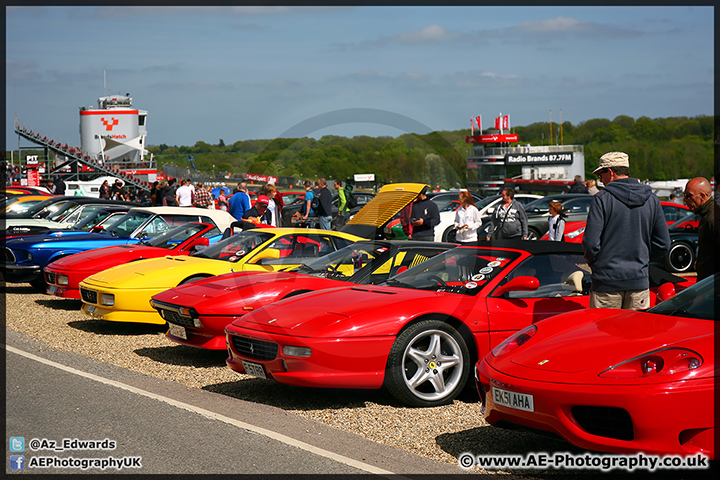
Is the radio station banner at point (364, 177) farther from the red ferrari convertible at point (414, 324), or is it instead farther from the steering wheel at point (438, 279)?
the red ferrari convertible at point (414, 324)

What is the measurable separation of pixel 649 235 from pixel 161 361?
5030 millimetres

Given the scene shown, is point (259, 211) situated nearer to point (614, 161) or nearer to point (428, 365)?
point (428, 365)

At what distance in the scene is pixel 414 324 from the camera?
5387 millimetres

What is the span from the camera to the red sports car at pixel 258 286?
6867 mm

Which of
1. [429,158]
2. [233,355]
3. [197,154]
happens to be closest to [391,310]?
[233,355]

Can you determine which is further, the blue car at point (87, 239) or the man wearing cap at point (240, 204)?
the man wearing cap at point (240, 204)

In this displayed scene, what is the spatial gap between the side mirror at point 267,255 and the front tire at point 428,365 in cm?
408

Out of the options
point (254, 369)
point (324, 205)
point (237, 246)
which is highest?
point (324, 205)

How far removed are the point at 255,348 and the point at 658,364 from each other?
305 centimetres

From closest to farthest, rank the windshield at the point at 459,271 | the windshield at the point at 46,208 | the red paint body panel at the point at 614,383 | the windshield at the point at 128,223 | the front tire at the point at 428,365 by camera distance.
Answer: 1. the red paint body panel at the point at 614,383
2. the front tire at the point at 428,365
3. the windshield at the point at 459,271
4. the windshield at the point at 128,223
5. the windshield at the point at 46,208

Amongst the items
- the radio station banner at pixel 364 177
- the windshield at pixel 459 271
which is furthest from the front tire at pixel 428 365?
the radio station banner at pixel 364 177

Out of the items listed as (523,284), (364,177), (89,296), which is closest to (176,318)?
(89,296)

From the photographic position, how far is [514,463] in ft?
13.9

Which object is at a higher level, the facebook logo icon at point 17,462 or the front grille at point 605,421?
the front grille at point 605,421
